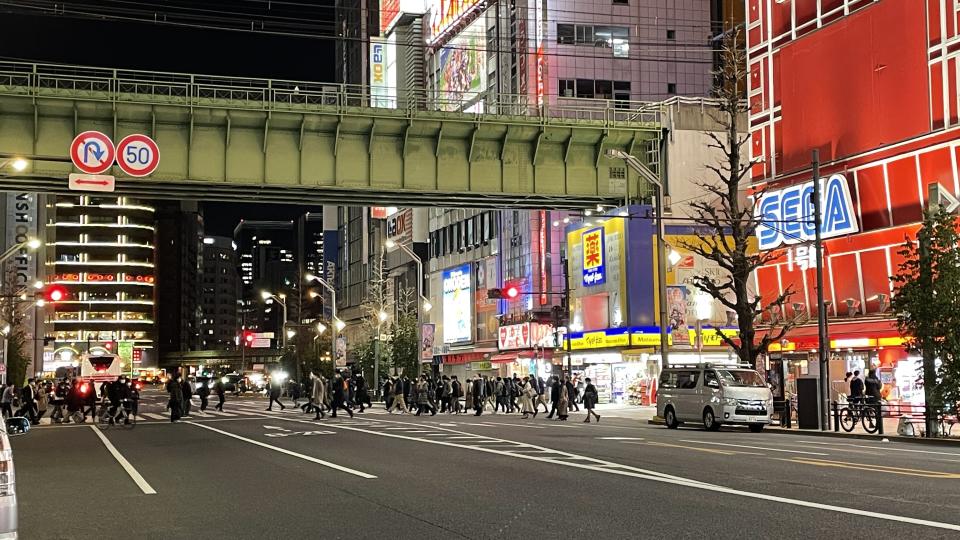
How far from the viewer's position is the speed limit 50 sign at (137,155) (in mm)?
36938

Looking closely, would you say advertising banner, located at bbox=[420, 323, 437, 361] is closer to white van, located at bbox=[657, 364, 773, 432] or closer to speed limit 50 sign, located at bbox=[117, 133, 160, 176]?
speed limit 50 sign, located at bbox=[117, 133, 160, 176]

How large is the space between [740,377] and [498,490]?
1955 centimetres

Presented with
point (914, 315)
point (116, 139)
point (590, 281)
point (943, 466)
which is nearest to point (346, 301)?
point (590, 281)

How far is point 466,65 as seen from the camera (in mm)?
91812

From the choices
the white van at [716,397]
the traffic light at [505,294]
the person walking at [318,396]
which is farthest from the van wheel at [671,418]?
the traffic light at [505,294]

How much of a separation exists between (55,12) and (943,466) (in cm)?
3033

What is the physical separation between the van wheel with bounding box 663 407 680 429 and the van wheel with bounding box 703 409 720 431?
1.59m

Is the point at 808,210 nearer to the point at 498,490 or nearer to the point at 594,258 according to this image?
the point at 594,258

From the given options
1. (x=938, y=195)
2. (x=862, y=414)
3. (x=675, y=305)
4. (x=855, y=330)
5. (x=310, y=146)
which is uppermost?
(x=310, y=146)

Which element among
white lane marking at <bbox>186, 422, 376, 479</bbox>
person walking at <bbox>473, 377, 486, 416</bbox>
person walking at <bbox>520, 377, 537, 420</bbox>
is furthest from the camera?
person walking at <bbox>473, 377, 486, 416</bbox>

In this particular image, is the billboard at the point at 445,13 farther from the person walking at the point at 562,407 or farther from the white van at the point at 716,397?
the white van at the point at 716,397

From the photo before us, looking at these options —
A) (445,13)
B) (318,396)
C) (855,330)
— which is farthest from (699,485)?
(445,13)

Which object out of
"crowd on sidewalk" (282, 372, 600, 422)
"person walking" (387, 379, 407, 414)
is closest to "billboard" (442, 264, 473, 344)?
"crowd on sidewalk" (282, 372, 600, 422)

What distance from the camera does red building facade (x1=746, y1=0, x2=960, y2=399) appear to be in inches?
1384
